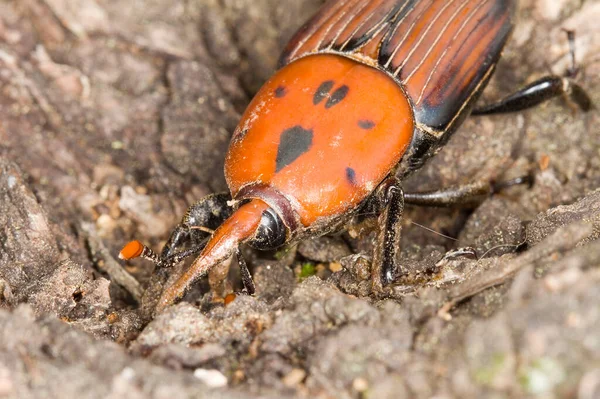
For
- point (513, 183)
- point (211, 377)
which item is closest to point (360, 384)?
point (211, 377)

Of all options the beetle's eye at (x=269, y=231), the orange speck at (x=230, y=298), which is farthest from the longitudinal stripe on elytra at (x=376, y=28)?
the orange speck at (x=230, y=298)

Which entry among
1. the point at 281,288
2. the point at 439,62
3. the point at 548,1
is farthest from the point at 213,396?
the point at 548,1

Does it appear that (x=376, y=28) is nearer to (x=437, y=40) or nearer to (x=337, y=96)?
(x=437, y=40)

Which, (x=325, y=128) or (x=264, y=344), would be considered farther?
(x=325, y=128)

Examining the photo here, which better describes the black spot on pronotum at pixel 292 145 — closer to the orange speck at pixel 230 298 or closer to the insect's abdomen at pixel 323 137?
the insect's abdomen at pixel 323 137

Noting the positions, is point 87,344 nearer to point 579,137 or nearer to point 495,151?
point 495,151

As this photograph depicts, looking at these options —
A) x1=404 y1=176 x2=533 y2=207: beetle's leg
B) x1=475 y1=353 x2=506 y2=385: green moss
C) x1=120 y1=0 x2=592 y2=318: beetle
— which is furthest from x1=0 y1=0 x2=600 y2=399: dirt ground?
x1=120 y1=0 x2=592 y2=318: beetle
